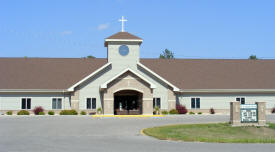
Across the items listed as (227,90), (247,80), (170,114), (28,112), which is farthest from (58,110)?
(247,80)

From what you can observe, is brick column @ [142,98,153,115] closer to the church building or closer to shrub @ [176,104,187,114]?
the church building

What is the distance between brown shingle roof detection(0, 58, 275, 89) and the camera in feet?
144

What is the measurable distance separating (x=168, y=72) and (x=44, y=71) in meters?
13.8

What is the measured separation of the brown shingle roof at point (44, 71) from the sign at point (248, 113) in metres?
20.9

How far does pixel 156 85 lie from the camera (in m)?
43.4

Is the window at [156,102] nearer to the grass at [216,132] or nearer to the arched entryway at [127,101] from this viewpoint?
the arched entryway at [127,101]

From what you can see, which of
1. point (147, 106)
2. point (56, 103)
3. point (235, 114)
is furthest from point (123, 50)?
point (235, 114)

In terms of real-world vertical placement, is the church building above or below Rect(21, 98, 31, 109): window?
above

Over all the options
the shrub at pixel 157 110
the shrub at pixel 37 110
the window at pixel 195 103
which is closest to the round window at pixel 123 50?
the shrub at pixel 157 110

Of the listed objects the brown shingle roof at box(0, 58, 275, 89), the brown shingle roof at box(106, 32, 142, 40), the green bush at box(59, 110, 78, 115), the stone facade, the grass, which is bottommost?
the grass

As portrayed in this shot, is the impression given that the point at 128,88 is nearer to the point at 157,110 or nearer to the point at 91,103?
the point at 157,110

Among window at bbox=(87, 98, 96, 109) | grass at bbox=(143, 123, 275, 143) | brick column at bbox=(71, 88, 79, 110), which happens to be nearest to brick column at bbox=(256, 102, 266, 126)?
grass at bbox=(143, 123, 275, 143)

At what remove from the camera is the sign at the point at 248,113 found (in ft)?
89.0

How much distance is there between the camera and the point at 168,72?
47.3 m
